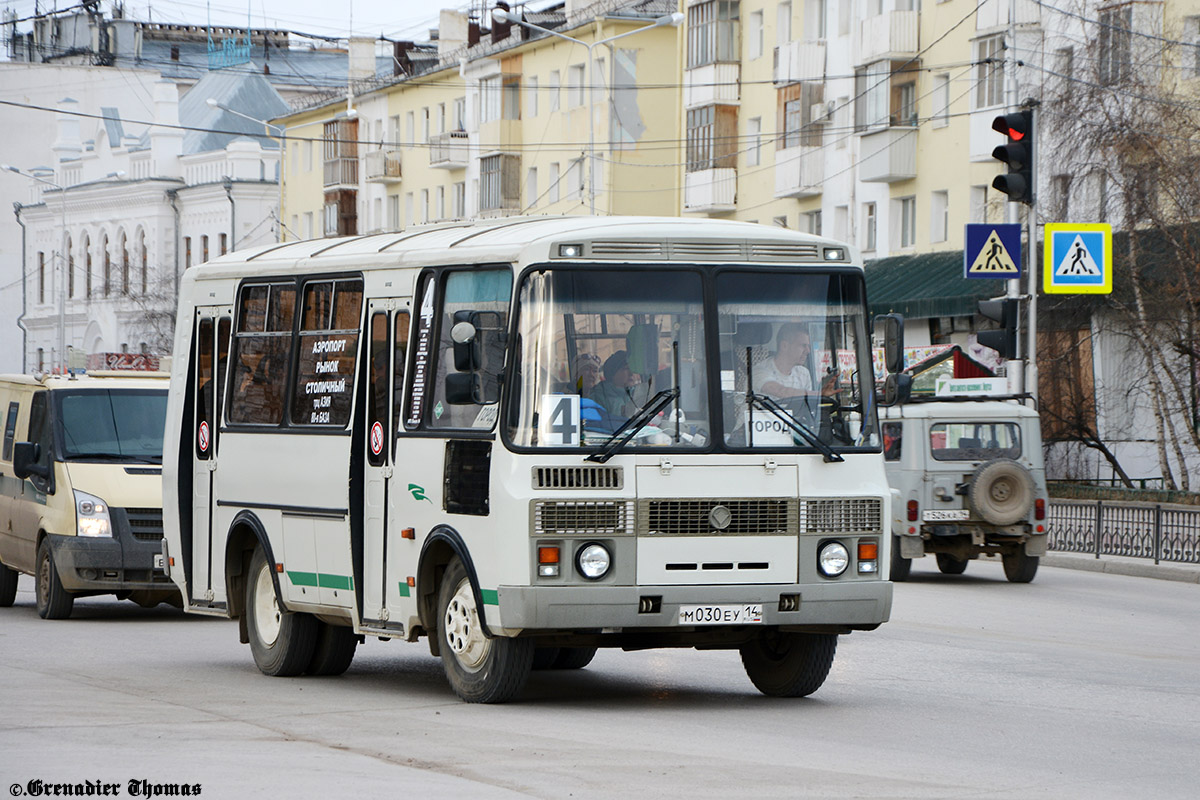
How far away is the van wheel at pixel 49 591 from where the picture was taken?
18.7 meters

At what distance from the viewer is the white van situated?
60.8ft

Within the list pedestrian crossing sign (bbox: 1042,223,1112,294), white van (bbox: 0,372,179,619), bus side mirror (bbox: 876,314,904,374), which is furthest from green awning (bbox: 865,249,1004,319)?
bus side mirror (bbox: 876,314,904,374)

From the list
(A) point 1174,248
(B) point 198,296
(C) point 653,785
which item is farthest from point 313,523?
(A) point 1174,248

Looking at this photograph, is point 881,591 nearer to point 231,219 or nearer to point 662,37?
point 662,37

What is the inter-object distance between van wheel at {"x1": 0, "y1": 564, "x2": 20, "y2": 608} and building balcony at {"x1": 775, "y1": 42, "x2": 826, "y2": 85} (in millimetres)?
37374

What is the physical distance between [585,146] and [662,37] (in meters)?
4.26

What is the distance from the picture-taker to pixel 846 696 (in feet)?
42.1

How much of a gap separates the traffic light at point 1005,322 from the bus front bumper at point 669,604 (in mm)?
12848

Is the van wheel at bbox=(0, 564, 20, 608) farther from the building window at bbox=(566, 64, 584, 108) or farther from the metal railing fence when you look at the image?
the building window at bbox=(566, 64, 584, 108)

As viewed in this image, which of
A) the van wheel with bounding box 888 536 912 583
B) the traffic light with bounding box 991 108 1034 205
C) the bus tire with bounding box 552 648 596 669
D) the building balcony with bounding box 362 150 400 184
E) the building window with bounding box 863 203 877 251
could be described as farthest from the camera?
the building balcony with bounding box 362 150 400 184

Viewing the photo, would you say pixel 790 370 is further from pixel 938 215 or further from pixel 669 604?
pixel 938 215

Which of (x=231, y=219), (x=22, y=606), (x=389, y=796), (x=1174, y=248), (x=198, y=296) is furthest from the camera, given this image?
(x=231, y=219)

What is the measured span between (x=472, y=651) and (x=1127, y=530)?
18.3 m

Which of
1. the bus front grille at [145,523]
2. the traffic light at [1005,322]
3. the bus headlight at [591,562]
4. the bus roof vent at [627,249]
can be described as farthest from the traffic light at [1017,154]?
the bus headlight at [591,562]
